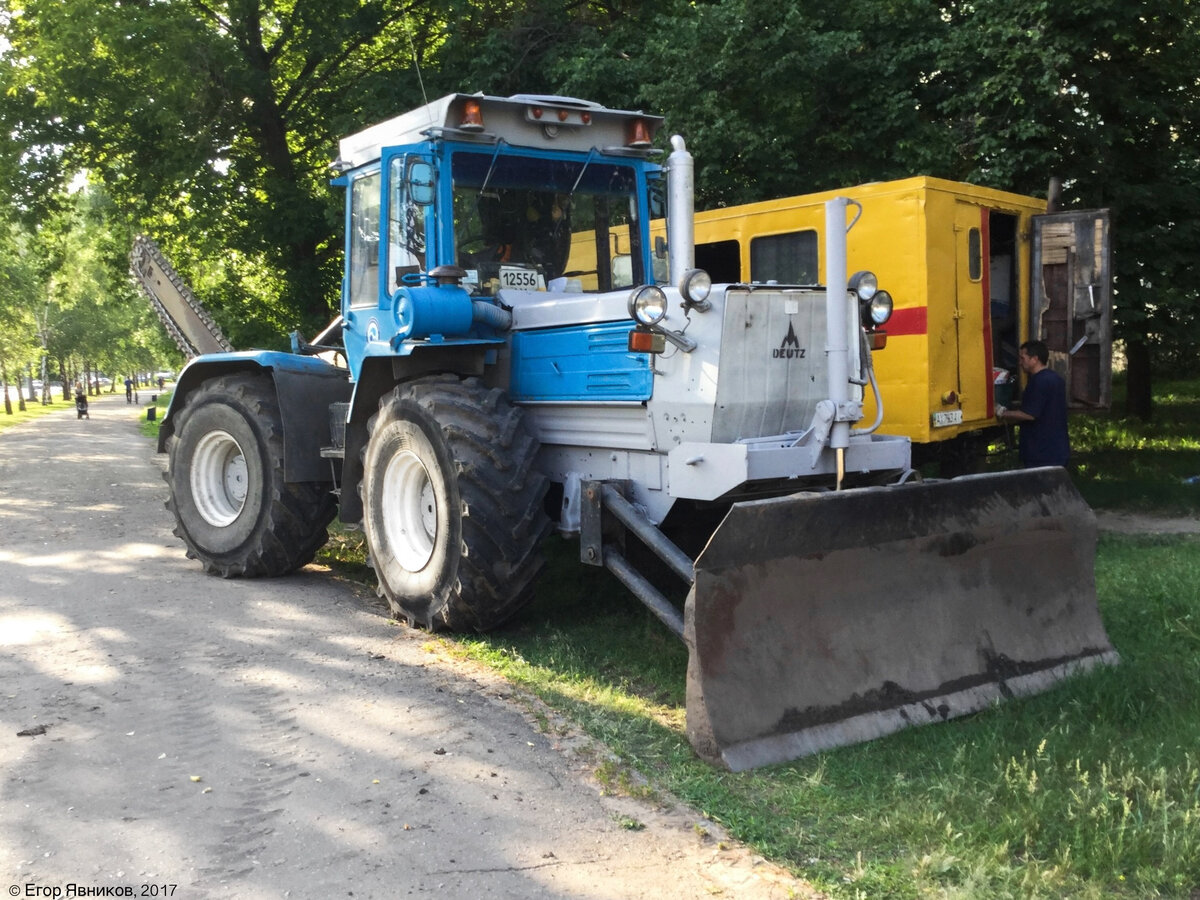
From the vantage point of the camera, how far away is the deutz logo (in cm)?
592

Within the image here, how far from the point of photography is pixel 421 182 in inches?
258

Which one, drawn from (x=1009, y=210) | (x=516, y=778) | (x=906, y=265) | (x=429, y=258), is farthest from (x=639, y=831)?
(x=1009, y=210)

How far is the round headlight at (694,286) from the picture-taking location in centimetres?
554

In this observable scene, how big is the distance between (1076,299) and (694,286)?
5.74 metres

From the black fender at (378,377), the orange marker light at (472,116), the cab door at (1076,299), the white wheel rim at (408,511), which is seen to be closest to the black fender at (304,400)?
the black fender at (378,377)

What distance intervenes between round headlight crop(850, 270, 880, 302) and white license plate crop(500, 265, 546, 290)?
2.02 metres

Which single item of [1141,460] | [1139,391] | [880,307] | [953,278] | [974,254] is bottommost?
[1141,460]

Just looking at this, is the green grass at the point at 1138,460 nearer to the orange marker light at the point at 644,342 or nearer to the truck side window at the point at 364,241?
the orange marker light at the point at 644,342

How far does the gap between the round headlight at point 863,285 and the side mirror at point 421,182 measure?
251 cm

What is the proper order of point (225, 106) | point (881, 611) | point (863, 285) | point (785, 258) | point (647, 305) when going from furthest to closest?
1. point (225, 106)
2. point (785, 258)
3. point (863, 285)
4. point (647, 305)
5. point (881, 611)

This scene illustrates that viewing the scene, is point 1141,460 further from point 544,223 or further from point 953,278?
point 544,223

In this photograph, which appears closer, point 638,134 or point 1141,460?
point 638,134

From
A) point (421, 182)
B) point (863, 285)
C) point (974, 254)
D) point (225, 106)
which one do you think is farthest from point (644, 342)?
point (225, 106)

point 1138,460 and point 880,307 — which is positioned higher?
point 880,307
